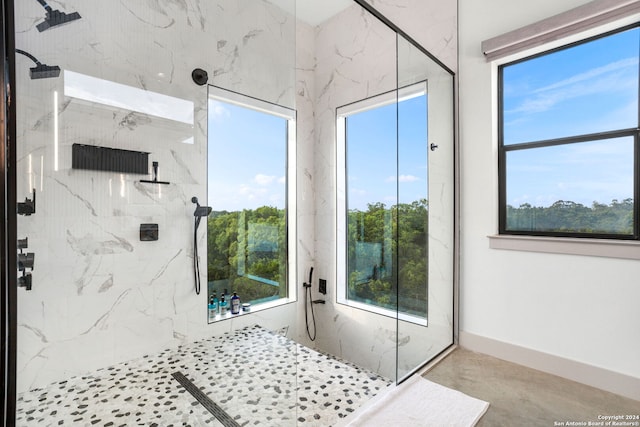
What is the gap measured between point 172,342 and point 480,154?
7.39ft

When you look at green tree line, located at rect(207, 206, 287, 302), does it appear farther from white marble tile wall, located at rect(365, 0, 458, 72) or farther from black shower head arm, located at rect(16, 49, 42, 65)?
white marble tile wall, located at rect(365, 0, 458, 72)

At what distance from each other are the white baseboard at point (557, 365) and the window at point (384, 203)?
54 cm

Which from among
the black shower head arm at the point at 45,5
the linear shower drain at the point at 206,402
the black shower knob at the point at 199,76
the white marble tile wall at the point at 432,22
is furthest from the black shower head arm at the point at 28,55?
the white marble tile wall at the point at 432,22

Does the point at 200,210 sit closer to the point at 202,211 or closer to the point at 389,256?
the point at 202,211

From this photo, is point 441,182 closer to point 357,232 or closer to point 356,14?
point 357,232

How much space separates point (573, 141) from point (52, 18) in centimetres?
266

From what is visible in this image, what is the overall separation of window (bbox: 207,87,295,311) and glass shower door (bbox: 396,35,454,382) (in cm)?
86

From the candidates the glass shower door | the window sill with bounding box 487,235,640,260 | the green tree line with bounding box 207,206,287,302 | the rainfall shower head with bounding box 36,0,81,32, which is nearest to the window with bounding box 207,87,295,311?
the green tree line with bounding box 207,206,287,302

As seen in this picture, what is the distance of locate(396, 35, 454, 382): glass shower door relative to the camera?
2070mm

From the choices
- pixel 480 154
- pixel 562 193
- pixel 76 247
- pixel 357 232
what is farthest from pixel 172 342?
pixel 562 193

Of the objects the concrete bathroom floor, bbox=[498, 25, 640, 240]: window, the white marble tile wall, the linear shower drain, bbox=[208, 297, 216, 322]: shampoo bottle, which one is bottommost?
the concrete bathroom floor

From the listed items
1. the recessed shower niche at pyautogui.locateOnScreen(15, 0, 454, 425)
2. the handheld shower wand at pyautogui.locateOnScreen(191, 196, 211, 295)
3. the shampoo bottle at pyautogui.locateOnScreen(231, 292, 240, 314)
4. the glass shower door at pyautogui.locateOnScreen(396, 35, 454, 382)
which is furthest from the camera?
the glass shower door at pyautogui.locateOnScreen(396, 35, 454, 382)

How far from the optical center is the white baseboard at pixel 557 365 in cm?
177

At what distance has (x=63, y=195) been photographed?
100 centimetres
